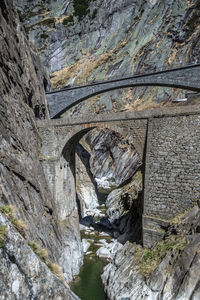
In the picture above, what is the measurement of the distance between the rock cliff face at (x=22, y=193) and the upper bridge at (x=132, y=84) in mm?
5307

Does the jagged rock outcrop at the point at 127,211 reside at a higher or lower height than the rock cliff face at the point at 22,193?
lower

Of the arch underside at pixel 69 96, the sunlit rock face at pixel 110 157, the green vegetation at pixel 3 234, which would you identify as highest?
the green vegetation at pixel 3 234

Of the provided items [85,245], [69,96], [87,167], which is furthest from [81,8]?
[85,245]

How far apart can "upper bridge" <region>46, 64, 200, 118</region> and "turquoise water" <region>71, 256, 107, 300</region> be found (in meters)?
14.2

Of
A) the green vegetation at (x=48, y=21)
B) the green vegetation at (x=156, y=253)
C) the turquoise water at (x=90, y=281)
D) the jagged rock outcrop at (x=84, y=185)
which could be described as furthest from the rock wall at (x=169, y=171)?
the green vegetation at (x=48, y=21)

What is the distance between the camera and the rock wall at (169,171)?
9.50 m

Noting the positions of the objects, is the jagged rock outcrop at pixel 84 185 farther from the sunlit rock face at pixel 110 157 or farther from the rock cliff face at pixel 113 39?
the rock cliff face at pixel 113 39

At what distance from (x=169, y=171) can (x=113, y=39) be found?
40876mm

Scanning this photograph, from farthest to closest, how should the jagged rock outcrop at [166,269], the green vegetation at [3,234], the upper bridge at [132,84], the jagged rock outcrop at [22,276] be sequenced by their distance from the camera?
1. the upper bridge at [132,84]
2. the jagged rock outcrop at [166,269]
3. the green vegetation at [3,234]
4. the jagged rock outcrop at [22,276]

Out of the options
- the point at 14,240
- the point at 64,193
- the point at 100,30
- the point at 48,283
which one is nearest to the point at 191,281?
the point at 48,283

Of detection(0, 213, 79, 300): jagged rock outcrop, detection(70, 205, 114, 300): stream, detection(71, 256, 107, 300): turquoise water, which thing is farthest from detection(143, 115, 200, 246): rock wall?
detection(0, 213, 79, 300): jagged rock outcrop

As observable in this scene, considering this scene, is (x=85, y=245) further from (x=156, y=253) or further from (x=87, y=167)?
(x=87, y=167)

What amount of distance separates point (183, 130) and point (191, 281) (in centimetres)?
590

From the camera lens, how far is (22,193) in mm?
8320
